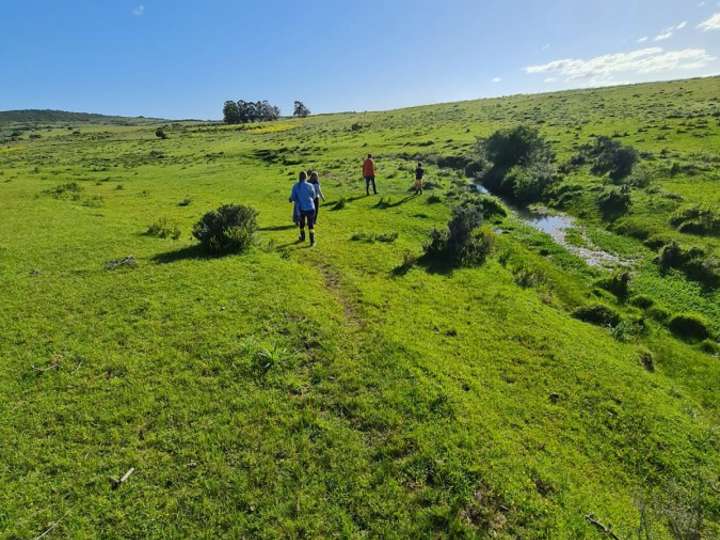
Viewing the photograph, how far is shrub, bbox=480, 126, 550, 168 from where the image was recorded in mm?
41969

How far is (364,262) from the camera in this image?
696 inches

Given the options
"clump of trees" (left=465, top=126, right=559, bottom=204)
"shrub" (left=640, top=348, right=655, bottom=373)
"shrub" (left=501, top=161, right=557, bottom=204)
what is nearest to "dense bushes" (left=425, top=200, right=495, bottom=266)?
"shrub" (left=640, top=348, right=655, bottom=373)

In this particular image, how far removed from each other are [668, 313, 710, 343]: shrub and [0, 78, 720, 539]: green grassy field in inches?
14.4

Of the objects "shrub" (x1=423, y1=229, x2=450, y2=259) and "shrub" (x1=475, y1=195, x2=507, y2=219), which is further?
"shrub" (x1=475, y1=195, x2=507, y2=219)

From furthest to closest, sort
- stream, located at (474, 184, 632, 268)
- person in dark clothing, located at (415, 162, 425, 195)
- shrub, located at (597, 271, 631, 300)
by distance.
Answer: person in dark clothing, located at (415, 162, 425, 195), stream, located at (474, 184, 632, 268), shrub, located at (597, 271, 631, 300)

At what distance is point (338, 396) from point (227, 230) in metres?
10.4

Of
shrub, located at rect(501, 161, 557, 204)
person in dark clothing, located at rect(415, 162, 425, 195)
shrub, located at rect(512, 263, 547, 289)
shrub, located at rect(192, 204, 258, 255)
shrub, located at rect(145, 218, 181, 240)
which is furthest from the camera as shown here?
shrub, located at rect(501, 161, 557, 204)

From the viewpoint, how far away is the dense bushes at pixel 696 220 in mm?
22000

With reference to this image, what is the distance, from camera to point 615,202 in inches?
1097

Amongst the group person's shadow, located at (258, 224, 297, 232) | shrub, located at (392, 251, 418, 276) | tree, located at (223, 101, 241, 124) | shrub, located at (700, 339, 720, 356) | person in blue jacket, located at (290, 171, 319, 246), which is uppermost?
tree, located at (223, 101, 241, 124)

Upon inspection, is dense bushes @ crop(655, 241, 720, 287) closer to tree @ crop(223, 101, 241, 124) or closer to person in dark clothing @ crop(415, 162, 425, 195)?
person in dark clothing @ crop(415, 162, 425, 195)

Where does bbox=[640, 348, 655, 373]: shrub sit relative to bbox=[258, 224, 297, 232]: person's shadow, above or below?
below

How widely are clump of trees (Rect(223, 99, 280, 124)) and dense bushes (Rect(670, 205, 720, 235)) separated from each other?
492 ft

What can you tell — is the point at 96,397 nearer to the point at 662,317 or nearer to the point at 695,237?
the point at 662,317
